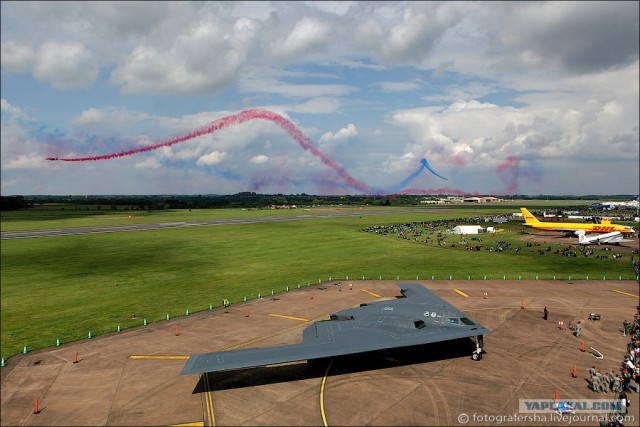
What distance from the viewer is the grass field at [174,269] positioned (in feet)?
125

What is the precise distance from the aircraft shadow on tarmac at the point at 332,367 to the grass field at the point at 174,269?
16.3m

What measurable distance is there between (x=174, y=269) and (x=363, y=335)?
46733 millimetres

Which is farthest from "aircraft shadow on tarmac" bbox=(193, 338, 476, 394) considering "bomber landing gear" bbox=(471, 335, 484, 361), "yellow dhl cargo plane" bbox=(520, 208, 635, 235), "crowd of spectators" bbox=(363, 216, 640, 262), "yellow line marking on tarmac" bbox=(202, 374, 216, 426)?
"yellow dhl cargo plane" bbox=(520, 208, 635, 235)

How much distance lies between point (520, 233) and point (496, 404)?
343ft

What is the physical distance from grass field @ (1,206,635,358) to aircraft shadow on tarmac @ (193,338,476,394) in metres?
16.3

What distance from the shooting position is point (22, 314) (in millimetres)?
→ 40094

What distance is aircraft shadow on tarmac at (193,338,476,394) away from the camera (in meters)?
25.5

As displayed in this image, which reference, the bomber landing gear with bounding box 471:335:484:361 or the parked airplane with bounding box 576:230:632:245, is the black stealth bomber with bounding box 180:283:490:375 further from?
the parked airplane with bounding box 576:230:632:245

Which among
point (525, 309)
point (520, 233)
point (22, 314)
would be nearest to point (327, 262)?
point (525, 309)

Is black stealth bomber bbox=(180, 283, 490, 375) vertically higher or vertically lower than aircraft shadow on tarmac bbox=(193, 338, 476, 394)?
higher

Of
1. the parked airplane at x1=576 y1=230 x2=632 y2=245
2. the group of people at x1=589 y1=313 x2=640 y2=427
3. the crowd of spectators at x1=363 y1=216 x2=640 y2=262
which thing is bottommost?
the group of people at x1=589 y1=313 x2=640 y2=427

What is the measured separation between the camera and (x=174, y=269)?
2552 inches

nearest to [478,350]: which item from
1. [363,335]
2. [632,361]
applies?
[363,335]

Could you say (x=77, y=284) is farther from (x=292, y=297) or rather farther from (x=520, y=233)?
(x=520, y=233)
